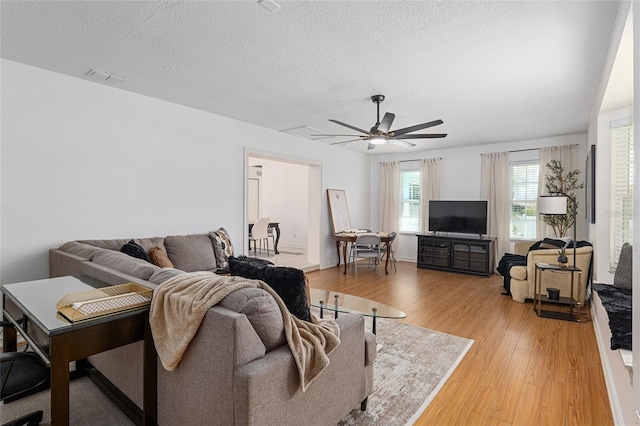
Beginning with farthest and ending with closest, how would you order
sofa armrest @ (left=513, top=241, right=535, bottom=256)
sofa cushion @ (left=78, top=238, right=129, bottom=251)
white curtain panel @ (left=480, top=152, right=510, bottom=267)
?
1. white curtain panel @ (left=480, top=152, right=510, bottom=267)
2. sofa armrest @ (left=513, top=241, right=535, bottom=256)
3. sofa cushion @ (left=78, top=238, right=129, bottom=251)

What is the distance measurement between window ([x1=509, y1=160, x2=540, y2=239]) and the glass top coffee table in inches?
180

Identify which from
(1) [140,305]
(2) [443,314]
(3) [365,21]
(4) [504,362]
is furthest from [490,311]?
(1) [140,305]

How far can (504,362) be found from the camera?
278 cm

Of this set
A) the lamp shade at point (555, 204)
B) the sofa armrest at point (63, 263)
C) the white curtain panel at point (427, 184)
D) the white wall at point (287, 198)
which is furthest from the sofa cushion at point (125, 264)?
the white wall at point (287, 198)

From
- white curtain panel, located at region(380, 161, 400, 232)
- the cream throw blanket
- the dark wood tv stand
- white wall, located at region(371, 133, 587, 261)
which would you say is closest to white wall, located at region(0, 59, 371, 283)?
the cream throw blanket

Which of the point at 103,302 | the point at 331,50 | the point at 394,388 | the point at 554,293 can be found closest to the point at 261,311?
the point at 103,302

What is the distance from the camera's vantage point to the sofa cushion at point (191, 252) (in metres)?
3.92

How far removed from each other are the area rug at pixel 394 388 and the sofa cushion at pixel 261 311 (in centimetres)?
92

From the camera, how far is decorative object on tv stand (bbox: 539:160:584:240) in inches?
216

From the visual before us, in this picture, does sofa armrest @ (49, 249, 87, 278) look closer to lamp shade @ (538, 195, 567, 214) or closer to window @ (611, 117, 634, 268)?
window @ (611, 117, 634, 268)

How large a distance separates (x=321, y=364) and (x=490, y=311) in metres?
A: 3.38

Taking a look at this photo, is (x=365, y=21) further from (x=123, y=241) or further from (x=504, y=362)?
(x=123, y=241)

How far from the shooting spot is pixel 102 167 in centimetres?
361

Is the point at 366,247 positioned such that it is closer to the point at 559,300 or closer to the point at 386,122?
the point at 559,300
